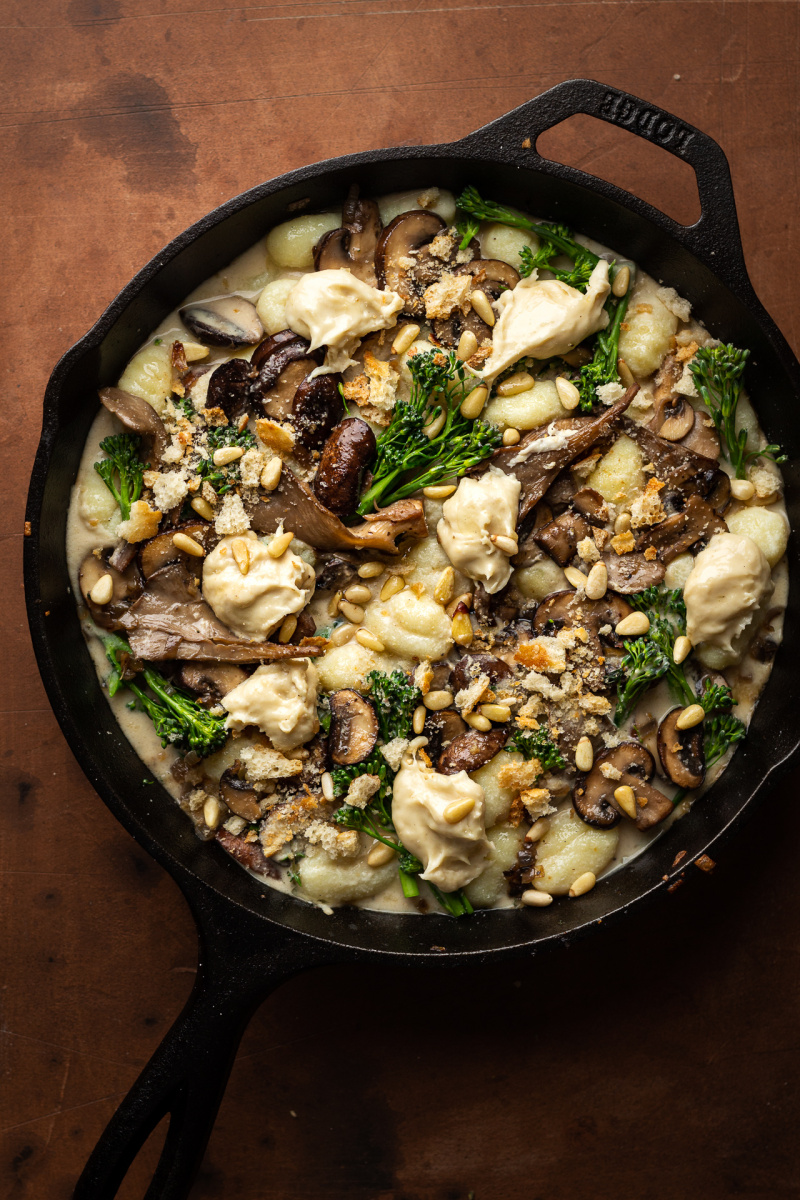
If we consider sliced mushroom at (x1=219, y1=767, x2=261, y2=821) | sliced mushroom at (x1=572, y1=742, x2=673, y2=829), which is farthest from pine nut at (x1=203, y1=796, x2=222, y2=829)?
sliced mushroom at (x1=572, y1=742, x2=673, y2=829)

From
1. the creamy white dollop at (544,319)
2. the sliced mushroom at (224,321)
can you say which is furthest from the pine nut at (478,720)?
the sliced mushroom at (224,321)

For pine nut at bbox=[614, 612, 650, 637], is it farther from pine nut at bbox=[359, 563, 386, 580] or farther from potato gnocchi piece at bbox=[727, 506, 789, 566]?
pine nut at bbox=[359, 563, 386, 580]

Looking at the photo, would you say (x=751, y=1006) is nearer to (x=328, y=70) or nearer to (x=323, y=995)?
(x=323, y=995)

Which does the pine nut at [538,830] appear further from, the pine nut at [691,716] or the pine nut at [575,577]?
the pine nut at [575,577]

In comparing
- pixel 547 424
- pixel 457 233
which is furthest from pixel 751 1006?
pixel 457 233

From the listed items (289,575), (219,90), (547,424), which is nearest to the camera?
(289,575)

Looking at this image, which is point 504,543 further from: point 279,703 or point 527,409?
point 279,703
